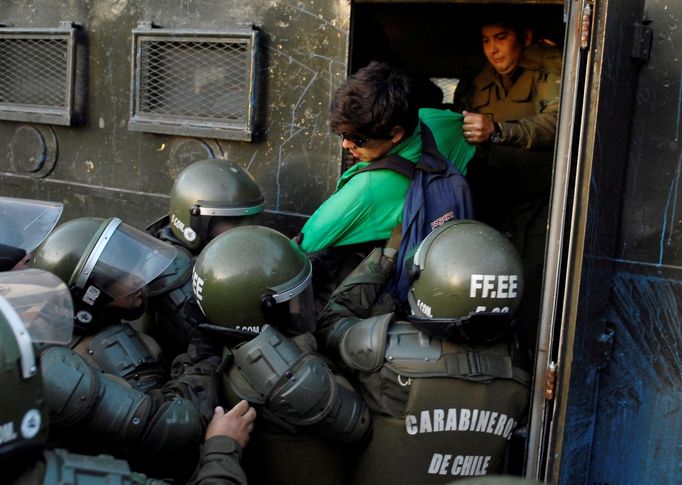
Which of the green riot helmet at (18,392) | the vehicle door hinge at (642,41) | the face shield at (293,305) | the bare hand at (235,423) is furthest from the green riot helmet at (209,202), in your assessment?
the green riot helmet at (18,392)

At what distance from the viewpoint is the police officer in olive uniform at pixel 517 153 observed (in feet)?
16.4

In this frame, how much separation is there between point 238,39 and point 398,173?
1.43 meters

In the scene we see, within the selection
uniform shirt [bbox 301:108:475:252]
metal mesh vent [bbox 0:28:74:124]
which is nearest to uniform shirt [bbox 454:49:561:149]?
uniform shirt [bbox 301:108:475:252]

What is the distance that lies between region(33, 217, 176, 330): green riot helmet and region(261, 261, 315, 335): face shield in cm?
66

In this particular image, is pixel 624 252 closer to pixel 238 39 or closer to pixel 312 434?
pixel 312 434

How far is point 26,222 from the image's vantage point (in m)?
3.83

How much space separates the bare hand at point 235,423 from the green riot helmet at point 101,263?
685 millimetres

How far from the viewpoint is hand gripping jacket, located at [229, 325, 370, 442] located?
10.3ft

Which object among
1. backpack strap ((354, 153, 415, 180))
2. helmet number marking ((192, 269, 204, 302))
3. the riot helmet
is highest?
backpack strap ((354, 153, 415, 180))

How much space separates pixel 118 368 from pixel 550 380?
1.62 m

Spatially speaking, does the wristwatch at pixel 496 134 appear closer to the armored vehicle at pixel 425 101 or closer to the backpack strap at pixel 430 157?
the backpack strap at pixel 430 157

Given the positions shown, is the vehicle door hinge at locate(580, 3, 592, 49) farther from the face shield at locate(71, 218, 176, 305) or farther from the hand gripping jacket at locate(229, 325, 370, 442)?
the face shield at locate(71, 218, 176, 305)

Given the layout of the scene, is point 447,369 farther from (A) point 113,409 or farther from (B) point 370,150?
(B) point 370,150

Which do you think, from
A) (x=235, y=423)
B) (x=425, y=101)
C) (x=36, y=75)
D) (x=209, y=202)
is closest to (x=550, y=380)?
(x=235, y=423)
